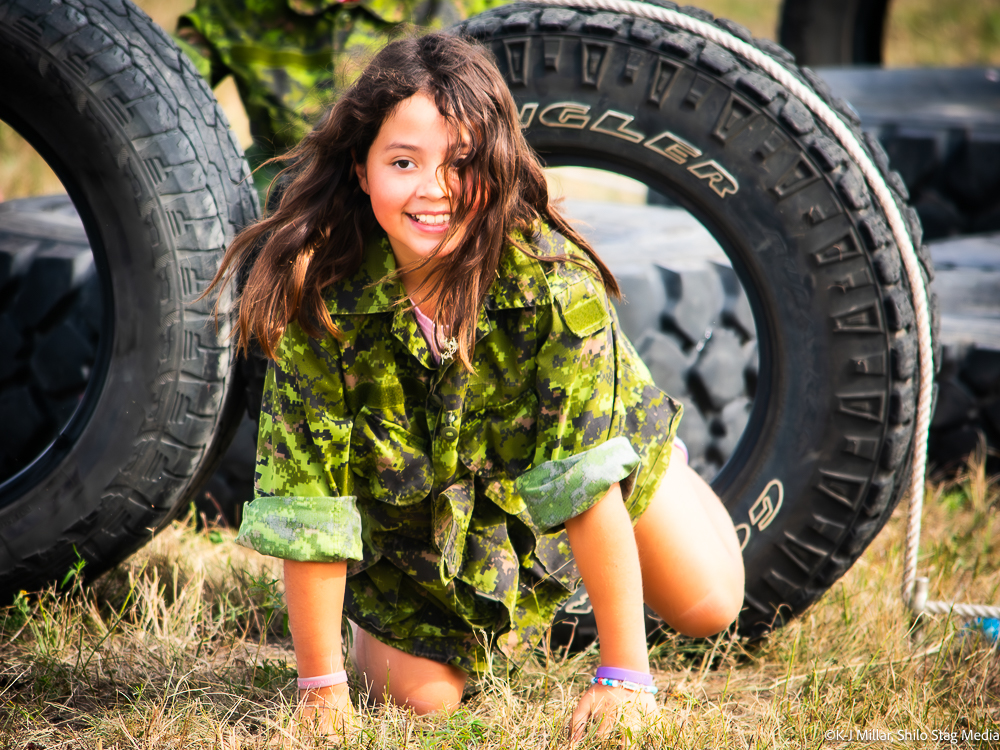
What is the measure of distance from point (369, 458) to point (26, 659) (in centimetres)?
85

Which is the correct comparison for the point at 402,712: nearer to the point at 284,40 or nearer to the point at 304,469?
the point at 304,469

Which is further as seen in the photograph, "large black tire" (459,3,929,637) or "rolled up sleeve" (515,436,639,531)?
"large black tire" (459,3,929,637)

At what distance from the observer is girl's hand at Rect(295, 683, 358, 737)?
147 centimetres

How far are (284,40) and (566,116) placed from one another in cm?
133

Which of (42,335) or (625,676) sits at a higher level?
(42,335)

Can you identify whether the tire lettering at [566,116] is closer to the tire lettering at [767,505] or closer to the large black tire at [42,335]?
the tire lettering at [767,505]

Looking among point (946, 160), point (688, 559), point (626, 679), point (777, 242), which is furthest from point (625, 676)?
point (946, 160)

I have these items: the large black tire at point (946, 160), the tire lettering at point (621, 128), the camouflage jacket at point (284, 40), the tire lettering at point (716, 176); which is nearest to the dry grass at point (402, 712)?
the tire lettering at point (716, 176)

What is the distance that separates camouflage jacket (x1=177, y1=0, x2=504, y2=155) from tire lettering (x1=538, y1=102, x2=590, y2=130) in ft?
3.49

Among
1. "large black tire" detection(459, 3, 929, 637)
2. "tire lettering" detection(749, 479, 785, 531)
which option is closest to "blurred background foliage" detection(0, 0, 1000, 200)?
"large black tire" detection(459, 3, 929, 637)

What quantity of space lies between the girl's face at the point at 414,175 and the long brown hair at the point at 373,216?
0.05 ft

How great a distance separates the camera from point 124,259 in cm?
179

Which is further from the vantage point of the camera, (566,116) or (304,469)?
(566,116)

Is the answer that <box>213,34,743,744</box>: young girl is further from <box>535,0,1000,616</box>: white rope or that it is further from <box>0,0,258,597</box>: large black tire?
<box>535,0,1000,616</box>: white rope
